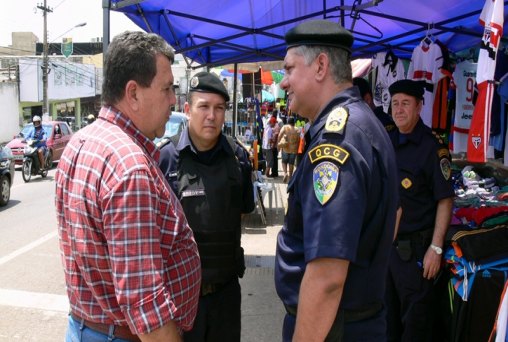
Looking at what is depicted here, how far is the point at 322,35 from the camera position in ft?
5.56

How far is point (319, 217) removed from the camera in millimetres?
1565

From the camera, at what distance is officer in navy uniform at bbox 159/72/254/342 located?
2.71 metres

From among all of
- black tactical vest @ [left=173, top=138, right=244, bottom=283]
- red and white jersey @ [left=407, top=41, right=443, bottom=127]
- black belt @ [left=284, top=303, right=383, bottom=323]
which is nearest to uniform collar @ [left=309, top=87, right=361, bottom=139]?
black belt @ [left=284, top=303, right=383, bottom=323]

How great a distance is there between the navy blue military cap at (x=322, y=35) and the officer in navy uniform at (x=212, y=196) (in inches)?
47.9

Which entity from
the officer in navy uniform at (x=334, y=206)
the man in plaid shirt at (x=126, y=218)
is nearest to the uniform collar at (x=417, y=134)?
the officer in navy uniform at (x=334, y=206)

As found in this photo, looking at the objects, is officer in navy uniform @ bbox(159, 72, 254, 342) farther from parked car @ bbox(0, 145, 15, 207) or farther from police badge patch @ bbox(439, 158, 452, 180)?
parked car @ bbox(0, 145, 15, 207)

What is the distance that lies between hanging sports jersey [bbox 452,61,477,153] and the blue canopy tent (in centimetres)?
42

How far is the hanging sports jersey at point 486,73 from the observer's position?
98.4 inches

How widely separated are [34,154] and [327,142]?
13.9 m

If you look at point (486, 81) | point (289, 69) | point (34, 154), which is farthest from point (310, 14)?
point (34, 154)

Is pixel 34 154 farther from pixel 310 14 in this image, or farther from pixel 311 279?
pixel 311 279

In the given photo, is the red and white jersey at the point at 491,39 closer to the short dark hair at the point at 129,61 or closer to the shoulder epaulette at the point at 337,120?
the shoulder epaulette at the point at 337,120

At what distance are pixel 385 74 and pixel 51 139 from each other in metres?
14.2

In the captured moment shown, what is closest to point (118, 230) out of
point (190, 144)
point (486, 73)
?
point (190, 144)
